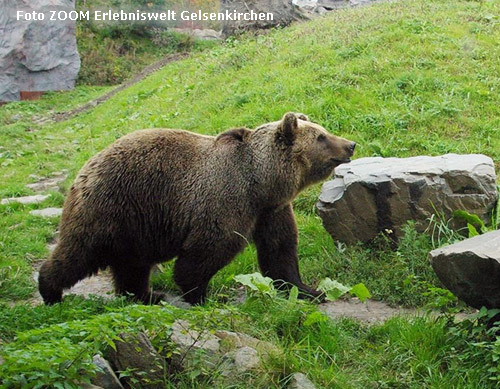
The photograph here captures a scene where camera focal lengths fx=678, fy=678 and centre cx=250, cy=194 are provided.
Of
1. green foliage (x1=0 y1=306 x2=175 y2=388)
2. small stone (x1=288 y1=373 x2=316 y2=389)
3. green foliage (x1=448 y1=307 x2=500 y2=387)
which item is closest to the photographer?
green foliage (x1=0 y1=306 x2=175 y2=388)

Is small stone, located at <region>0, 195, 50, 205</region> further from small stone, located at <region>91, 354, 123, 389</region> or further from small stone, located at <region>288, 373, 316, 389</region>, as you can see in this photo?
small stone, located at <region>288, 373, 316, 389</region>

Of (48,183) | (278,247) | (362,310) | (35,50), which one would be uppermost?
(35,50)

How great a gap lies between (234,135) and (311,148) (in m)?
0.72

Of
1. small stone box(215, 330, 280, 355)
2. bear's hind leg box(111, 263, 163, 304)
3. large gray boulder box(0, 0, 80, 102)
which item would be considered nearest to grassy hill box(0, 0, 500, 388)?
small stone box(215, 330, 280, 355)

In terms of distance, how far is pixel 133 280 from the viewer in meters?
6.13

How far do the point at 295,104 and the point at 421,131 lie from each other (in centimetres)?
187

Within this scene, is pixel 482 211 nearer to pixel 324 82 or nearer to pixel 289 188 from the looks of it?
pixel 289 188

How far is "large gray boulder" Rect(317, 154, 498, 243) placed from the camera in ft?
20.8

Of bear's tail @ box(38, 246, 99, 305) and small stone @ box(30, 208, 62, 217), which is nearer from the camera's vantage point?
bear's tail @ box(38, 246, 99, 305)

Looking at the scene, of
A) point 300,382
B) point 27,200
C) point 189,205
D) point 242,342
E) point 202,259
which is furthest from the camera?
point 27,200

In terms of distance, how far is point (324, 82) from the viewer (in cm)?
1016

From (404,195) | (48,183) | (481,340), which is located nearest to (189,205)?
(404,195)

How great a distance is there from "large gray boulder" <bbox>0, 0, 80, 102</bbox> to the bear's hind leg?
56.4 ft

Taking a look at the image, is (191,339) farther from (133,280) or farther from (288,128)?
(288,128)
